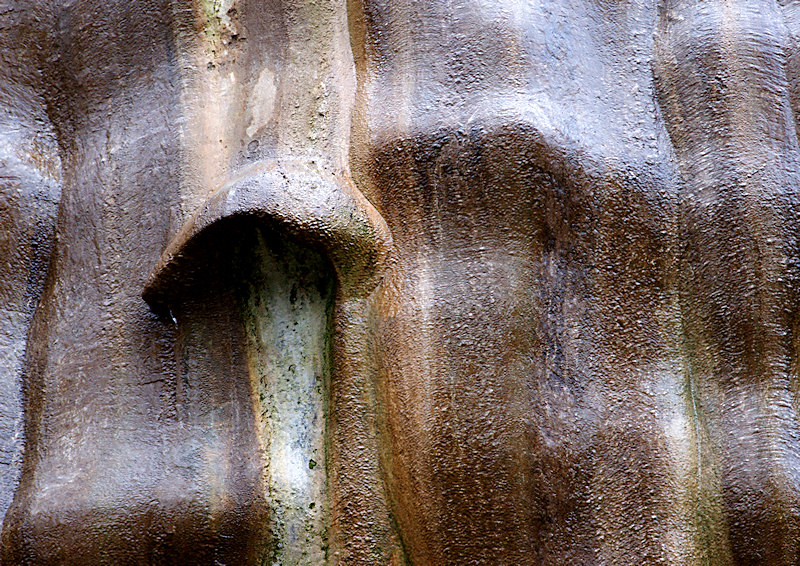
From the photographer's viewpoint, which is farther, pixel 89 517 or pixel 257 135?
pixel 257 135

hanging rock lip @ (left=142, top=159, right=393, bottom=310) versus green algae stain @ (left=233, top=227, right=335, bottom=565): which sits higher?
hanging rock lip @ (left=142, top=159, right=393, bottom=310)

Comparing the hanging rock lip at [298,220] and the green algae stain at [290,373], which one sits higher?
the hanging rock lip at [298,220]

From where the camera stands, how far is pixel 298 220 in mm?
1120

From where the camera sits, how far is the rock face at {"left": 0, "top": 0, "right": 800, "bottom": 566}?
1.10 m

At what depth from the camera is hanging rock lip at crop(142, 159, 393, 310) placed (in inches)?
44.0

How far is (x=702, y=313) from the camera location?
1176mm

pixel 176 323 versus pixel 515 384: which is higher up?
pixel 176 323

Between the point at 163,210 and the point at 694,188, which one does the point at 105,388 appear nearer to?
the point at 163,210

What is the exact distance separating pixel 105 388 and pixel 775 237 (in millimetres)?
897

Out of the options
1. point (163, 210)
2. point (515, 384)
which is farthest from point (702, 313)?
point (163, 210)

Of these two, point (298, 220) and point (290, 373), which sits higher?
point (298, 220)

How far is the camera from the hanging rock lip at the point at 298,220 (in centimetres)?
112

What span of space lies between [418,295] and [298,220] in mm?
178

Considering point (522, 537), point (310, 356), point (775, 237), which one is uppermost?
point (775, 237)
